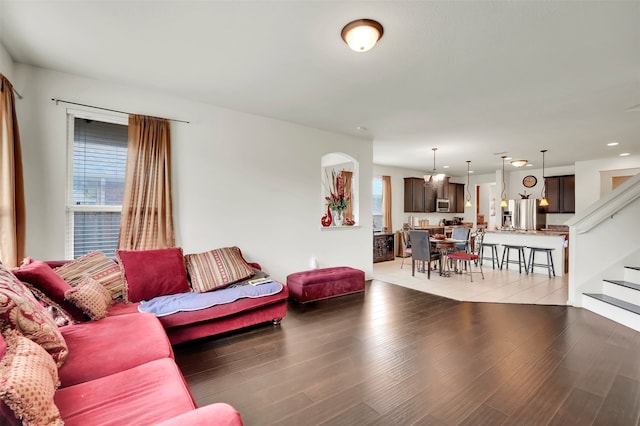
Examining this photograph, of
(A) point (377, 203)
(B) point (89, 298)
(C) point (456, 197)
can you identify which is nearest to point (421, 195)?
(A) point (377, 203)

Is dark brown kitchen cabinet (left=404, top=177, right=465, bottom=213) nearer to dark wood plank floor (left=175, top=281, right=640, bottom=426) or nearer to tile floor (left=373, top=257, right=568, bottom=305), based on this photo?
tile floor (left=373, top=257, right=568, bottom=305)

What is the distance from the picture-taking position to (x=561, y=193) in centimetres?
795

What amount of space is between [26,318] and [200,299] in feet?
4.85

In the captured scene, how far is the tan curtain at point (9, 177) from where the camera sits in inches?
89.8

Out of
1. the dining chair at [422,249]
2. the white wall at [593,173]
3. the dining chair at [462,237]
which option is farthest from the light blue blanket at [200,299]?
the white wall at [593,173]

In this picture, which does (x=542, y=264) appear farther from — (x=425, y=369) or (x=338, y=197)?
(x=425, y=369)

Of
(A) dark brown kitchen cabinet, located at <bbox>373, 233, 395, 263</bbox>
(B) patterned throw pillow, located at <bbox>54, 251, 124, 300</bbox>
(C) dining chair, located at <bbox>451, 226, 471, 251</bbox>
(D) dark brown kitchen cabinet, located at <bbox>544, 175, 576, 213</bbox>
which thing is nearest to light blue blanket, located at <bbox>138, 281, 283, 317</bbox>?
(B) patterned throw pillow, located at <bbox>54, 251, 124, 300</bbox>

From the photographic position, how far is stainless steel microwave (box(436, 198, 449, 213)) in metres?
9.36

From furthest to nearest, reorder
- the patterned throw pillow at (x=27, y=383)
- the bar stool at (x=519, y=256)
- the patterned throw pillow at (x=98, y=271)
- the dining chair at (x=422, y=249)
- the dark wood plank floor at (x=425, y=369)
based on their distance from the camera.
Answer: the bar stool at (x=519, y=256) → the dining chair at (x=422, y=249) → the patterned throw pillow at (x=98, y=271) → the dark wood plank floor at (x=425, y=369) → the patterned throw pillow at (x=27, y=383)

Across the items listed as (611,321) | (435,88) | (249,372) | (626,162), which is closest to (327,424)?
(249,372)

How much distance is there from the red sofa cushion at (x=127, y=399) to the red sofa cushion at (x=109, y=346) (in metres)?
0.10

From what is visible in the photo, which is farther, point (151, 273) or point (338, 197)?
point (338, 197)

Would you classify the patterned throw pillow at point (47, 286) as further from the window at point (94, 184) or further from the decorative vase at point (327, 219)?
the decorative vase at point (327, 219)

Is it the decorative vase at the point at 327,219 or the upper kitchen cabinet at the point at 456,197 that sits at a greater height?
the upper kitchen cabinet at the point at 456,197
